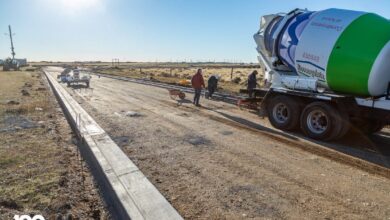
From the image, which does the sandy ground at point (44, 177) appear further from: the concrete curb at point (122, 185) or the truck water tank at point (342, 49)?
the truck water tank at point (342, 49)

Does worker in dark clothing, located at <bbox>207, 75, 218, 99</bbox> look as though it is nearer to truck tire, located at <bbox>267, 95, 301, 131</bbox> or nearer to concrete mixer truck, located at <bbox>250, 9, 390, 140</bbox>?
concrete mixer truck, located at <bbox>250, 9, 390, 140</bbox>

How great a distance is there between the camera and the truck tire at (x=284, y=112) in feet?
29.5

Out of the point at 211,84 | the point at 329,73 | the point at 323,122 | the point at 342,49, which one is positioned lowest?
the point at 211,84

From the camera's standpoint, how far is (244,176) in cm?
544

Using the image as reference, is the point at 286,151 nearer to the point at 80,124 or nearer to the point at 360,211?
the point at 360,211

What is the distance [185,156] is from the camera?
6559mm

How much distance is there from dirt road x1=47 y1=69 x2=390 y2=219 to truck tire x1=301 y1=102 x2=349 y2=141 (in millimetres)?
1007

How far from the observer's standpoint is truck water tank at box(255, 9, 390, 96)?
7250mm

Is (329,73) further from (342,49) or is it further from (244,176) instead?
(244,176)

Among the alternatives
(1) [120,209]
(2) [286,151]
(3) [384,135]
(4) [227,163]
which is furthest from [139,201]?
(3) [384,135]

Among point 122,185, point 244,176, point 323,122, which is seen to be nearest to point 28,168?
point 122,185

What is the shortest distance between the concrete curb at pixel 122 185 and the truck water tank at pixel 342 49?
17.2 ft

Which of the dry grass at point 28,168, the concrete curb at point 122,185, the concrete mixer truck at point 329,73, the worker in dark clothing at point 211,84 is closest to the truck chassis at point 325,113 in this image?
the concrete mixer truck at point 329,73

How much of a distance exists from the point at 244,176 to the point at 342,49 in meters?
4.29
